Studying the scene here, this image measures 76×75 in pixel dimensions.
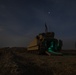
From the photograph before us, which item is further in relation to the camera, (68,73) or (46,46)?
(46,46)

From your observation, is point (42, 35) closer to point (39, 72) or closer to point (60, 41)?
point (60, 41)

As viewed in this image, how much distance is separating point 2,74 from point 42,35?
19884mm

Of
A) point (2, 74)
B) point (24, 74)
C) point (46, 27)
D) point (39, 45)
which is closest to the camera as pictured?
point (24, 74)

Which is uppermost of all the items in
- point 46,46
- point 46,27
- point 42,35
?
point 46,27

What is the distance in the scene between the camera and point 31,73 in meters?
8.77

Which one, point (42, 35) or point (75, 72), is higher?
point (42, 35)

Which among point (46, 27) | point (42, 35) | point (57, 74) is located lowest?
point (57, 74)

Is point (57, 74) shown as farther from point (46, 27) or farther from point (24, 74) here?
point (46, 27)

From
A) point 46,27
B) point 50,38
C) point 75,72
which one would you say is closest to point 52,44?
point 50,38

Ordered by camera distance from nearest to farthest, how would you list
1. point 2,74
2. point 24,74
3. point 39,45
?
point 24,74 → point 2,74 → point 39,45

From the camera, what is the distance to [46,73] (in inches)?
353

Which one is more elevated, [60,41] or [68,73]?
[60,41]

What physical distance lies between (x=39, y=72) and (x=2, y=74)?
187 cm

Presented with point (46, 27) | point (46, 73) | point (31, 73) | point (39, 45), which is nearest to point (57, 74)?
point (46, 73)
